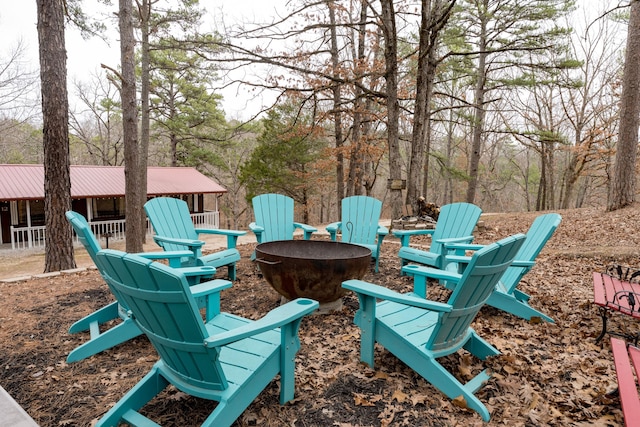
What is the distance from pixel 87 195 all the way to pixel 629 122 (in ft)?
50.5

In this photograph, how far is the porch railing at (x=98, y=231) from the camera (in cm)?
1174

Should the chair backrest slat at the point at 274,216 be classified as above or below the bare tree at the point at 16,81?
below

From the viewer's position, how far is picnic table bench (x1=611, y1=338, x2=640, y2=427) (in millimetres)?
1371

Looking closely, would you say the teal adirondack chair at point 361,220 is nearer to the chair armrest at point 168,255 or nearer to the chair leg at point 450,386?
the chair armrest at point 168,255

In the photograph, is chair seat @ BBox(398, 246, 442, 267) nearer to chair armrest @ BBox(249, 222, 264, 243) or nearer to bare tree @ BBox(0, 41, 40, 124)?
chair armrest @ BBox(249, 222, 264, 243)

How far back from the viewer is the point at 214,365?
1368 mm

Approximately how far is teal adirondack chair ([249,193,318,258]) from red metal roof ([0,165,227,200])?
10.8m

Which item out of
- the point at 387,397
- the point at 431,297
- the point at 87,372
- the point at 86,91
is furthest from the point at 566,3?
the point at 86,91

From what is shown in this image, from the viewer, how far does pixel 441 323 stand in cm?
173

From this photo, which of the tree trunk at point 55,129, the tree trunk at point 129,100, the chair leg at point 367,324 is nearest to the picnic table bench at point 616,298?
the chair leg at point 367,324

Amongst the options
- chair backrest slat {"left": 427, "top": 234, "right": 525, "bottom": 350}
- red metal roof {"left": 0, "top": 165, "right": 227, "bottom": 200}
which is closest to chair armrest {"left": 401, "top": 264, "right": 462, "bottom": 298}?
chair backrest slat {"left": 427, "top": 234, "right": 525, "bottom": 350}

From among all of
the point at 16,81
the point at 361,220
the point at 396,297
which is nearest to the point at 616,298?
the point at 396,297

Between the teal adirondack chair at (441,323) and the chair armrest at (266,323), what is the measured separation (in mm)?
374

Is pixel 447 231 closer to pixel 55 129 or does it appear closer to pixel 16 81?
pixel 55 129
